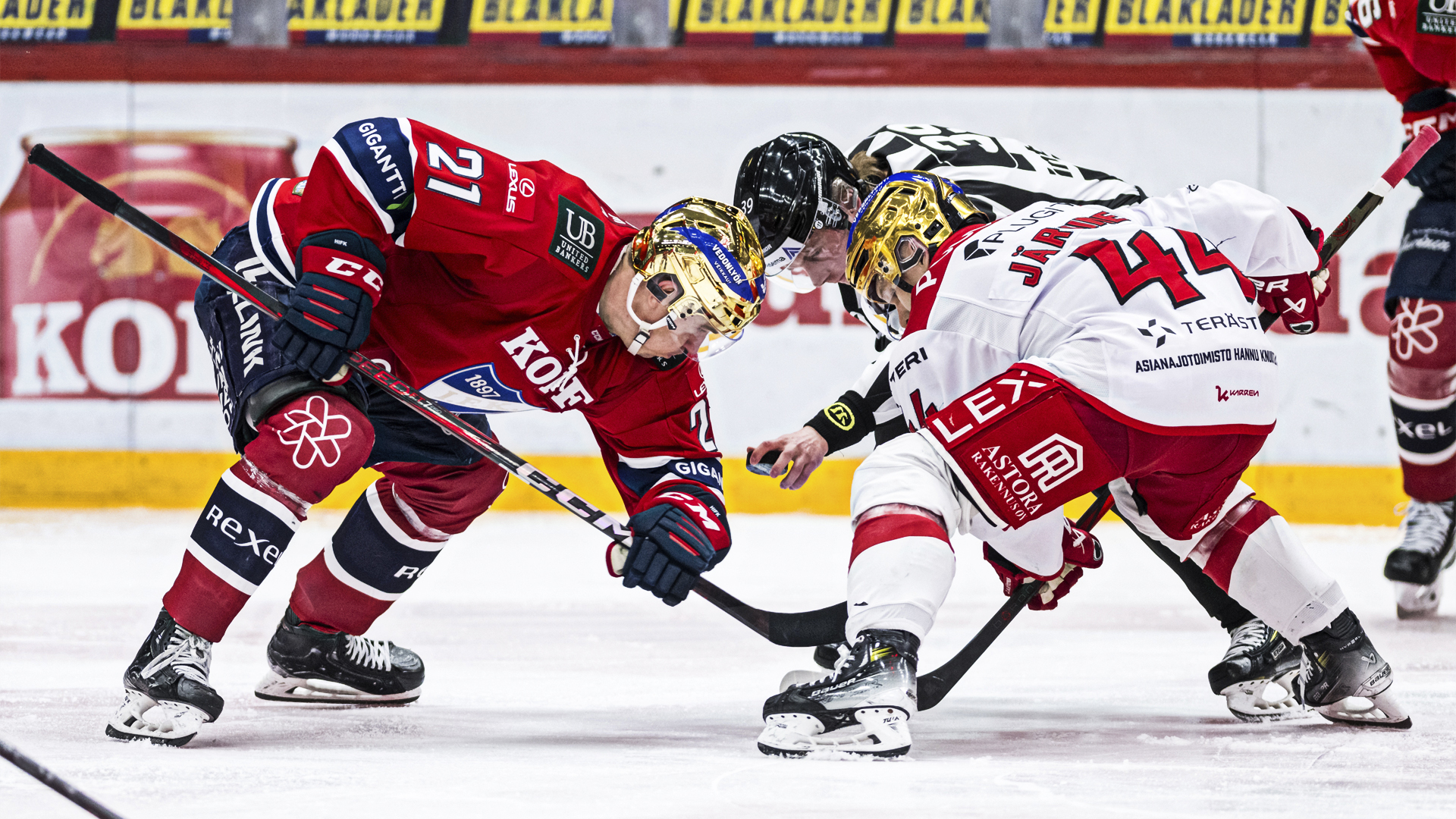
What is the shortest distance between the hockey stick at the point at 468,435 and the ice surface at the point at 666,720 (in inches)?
6.6

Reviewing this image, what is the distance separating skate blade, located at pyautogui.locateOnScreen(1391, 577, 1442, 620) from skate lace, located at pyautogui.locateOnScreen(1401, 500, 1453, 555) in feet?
0.35

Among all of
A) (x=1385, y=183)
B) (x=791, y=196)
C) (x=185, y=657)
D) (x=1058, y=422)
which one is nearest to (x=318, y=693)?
(x=185, y=657)

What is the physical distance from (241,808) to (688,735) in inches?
28.9

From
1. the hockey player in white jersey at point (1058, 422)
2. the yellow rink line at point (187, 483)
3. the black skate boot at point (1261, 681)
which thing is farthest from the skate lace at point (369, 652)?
the yellow rink line at point (187, 483)

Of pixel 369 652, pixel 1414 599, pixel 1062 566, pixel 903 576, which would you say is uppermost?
pixel 903 576

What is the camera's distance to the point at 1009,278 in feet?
6.97

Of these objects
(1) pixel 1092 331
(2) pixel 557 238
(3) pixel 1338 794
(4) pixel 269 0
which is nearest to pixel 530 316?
(2) pixel 557 238

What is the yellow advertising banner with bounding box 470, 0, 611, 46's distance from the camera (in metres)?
6.04

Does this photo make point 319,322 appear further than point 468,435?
No

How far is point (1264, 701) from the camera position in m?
2.46

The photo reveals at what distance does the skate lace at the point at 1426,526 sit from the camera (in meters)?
3.67

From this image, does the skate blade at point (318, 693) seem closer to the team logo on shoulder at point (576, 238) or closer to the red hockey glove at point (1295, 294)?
the team logo on shoulder at point (576, 238)

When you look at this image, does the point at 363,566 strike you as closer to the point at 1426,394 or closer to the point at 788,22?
the point at 1426,394

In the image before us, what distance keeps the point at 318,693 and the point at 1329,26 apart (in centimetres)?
476
